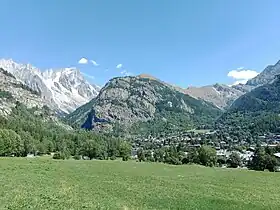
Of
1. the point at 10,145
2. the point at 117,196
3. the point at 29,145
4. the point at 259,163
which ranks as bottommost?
the point at 117,196

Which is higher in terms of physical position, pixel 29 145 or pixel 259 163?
pixel 29 145

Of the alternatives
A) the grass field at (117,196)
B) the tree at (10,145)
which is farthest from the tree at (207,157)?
the grass field at (117,196)

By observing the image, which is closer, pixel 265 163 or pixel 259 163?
pixel 265 163

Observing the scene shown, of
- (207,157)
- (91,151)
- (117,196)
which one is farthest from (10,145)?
(117,196)

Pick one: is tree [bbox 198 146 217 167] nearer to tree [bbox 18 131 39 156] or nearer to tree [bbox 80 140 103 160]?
tree [bbox 80 140 103 160]

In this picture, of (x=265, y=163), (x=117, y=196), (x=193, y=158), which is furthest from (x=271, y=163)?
(x=117, y=196)

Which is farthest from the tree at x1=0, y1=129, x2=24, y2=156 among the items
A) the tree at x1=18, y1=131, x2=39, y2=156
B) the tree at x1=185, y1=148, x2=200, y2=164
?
the tree at x1=185, y1=148, x2=200, y2=164

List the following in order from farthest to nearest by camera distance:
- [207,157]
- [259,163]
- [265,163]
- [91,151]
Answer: [91,151], [207,157], [259,163], [265,163]

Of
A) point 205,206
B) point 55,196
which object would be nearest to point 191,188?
point 205,206

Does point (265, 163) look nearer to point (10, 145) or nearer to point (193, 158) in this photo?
point (193, 158)

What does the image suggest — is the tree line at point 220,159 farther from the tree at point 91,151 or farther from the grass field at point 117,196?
the grass field at point 117,196

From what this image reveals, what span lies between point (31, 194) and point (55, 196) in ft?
7.60

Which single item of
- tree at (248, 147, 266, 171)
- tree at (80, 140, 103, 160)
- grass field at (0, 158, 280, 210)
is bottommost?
grass field at (0, 158, 280, 210)

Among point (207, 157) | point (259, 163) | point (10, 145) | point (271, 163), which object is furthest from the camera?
point (207, 157)
